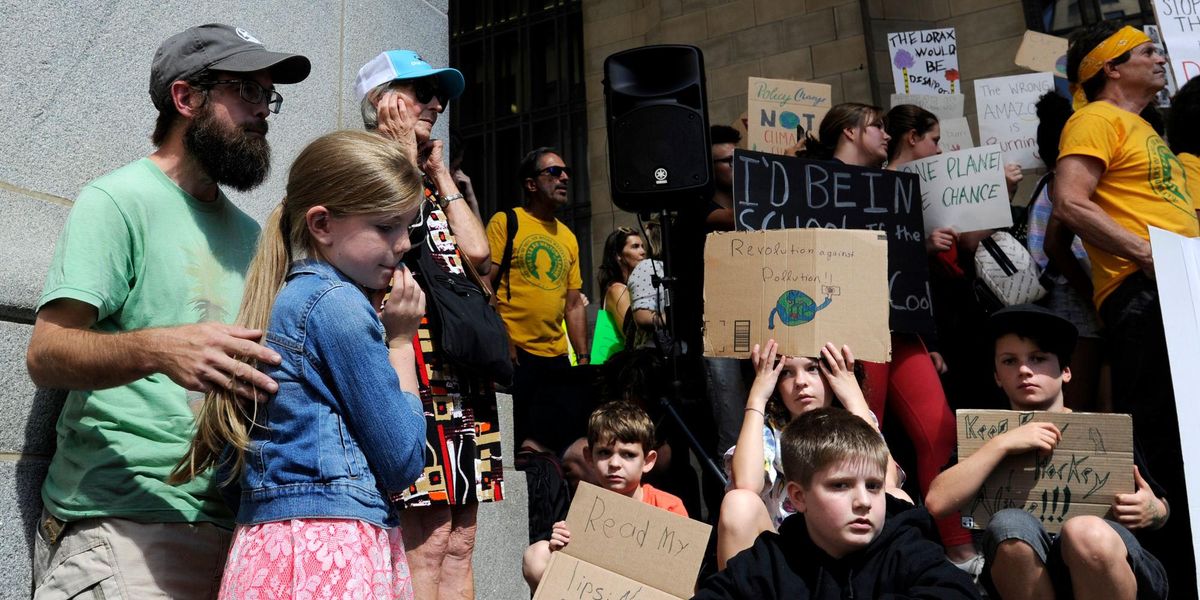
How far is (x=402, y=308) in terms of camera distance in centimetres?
233

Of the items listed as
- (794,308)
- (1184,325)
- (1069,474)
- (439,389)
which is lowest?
(1069,474)

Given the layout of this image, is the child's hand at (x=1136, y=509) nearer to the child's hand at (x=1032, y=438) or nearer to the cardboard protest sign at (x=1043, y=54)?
the child's hand at (x=1032, y=438)

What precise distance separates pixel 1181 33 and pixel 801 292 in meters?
3.11

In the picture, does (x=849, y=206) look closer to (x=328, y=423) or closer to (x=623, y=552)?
(x=623, y=552)

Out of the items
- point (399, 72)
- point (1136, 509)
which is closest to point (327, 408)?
point (399, 72)

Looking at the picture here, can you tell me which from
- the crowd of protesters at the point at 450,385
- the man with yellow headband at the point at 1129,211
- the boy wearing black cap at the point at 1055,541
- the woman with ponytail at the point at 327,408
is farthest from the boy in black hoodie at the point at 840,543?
the man with yellow headband at the point at 1129,211

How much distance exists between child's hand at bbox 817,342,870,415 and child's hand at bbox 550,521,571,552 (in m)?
1.02

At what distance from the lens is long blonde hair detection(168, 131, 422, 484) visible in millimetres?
2250

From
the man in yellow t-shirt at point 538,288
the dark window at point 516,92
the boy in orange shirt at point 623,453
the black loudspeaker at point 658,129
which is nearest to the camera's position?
the boy in orange shirt at point 623,453

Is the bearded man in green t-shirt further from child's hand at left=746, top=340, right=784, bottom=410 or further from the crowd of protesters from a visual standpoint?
child's hand at left=746, top=340, right=784, bottom=410

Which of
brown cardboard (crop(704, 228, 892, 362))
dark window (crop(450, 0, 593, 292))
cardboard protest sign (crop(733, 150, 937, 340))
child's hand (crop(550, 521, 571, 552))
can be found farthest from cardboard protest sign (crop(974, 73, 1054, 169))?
dark window (crop(450, 0, 593, 292))

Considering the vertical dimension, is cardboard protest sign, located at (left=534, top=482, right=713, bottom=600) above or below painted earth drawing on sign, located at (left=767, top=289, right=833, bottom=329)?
below

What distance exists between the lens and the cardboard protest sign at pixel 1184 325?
3.44m

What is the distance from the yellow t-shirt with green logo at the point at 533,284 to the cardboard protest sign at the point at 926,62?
9.86 ft
